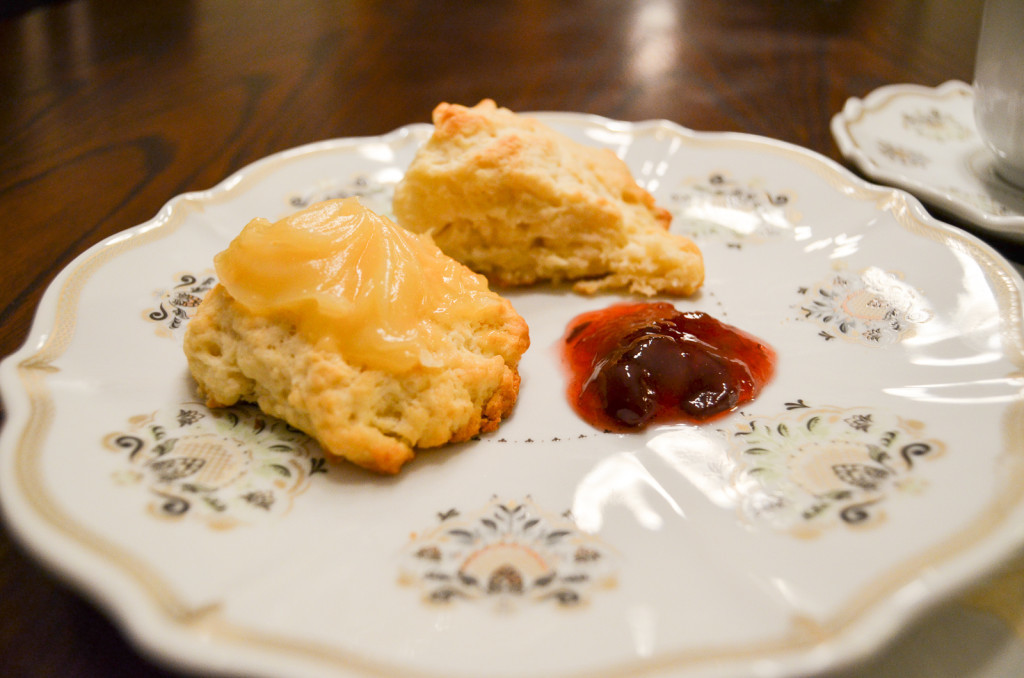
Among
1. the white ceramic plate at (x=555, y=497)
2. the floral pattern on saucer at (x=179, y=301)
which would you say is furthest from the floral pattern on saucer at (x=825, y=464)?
the floral pattern on saucer at (x=179, y=301)

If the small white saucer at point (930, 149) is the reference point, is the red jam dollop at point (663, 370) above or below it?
below

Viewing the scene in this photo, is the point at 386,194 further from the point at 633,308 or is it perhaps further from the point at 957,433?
the point at 957,433

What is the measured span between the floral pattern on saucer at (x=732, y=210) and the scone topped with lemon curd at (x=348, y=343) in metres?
1.46

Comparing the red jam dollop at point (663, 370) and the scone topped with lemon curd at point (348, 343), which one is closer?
the scone topped with lemon curd at point (348, 343)

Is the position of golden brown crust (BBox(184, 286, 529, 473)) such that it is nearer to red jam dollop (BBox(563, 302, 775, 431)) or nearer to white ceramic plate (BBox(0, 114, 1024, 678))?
white ceramic plate (BBox(0, 114, 1024, 678))

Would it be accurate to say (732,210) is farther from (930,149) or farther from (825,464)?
(825,464)

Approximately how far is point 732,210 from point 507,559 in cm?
234

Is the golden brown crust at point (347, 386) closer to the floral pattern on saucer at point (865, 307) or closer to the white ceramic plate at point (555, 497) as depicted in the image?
the white ceramic plate at point (555, 497)

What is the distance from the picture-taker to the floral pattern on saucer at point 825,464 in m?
2.06

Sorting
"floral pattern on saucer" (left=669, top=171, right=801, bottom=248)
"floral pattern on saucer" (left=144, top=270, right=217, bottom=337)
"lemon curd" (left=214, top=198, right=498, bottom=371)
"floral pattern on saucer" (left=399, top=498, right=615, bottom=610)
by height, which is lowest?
"floral pattern on saucer" (left=399, top=498, right=615, bottom=610)

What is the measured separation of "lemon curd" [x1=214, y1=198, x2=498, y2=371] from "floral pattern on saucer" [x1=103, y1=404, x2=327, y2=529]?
342mm

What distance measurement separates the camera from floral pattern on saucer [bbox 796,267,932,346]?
2.85m

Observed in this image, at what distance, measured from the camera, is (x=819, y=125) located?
4758mm

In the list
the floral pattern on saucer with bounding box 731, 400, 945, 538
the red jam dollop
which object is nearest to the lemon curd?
the red jam dollop
